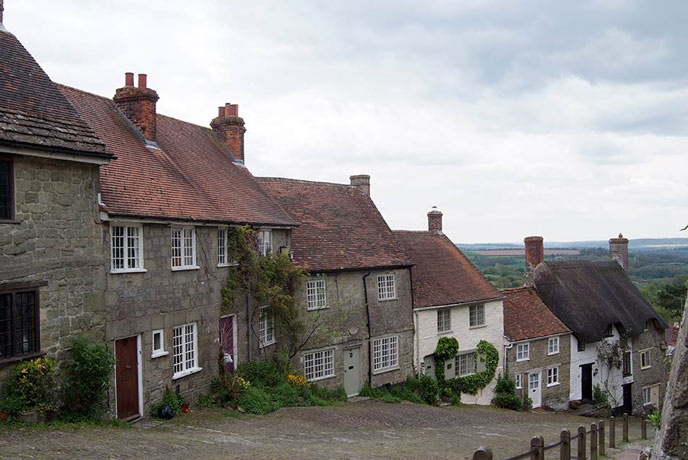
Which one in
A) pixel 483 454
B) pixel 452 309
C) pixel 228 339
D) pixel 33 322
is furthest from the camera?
pixel 452 309

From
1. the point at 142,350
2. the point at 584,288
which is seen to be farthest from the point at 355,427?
the point at 584,288

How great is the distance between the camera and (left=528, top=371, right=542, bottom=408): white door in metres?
31.8

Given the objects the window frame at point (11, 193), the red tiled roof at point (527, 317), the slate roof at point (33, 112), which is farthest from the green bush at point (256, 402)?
the red tiled roof at point (527, 317)

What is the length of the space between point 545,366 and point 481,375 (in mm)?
4864

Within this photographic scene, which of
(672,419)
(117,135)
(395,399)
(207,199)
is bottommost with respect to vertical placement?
(395,399)

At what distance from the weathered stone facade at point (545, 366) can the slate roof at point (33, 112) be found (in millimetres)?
23578

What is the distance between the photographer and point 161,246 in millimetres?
16500

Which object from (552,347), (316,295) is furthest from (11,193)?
(552,347)

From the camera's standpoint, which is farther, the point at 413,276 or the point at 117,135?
the point at 413,276

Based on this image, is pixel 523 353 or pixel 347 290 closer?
pixel 347 290

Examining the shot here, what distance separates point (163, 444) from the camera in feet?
41.4

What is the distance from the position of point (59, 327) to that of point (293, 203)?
49.2 feet

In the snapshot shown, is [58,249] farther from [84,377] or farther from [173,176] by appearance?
[173,176]

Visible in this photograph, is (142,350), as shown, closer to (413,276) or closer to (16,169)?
(16,169)
